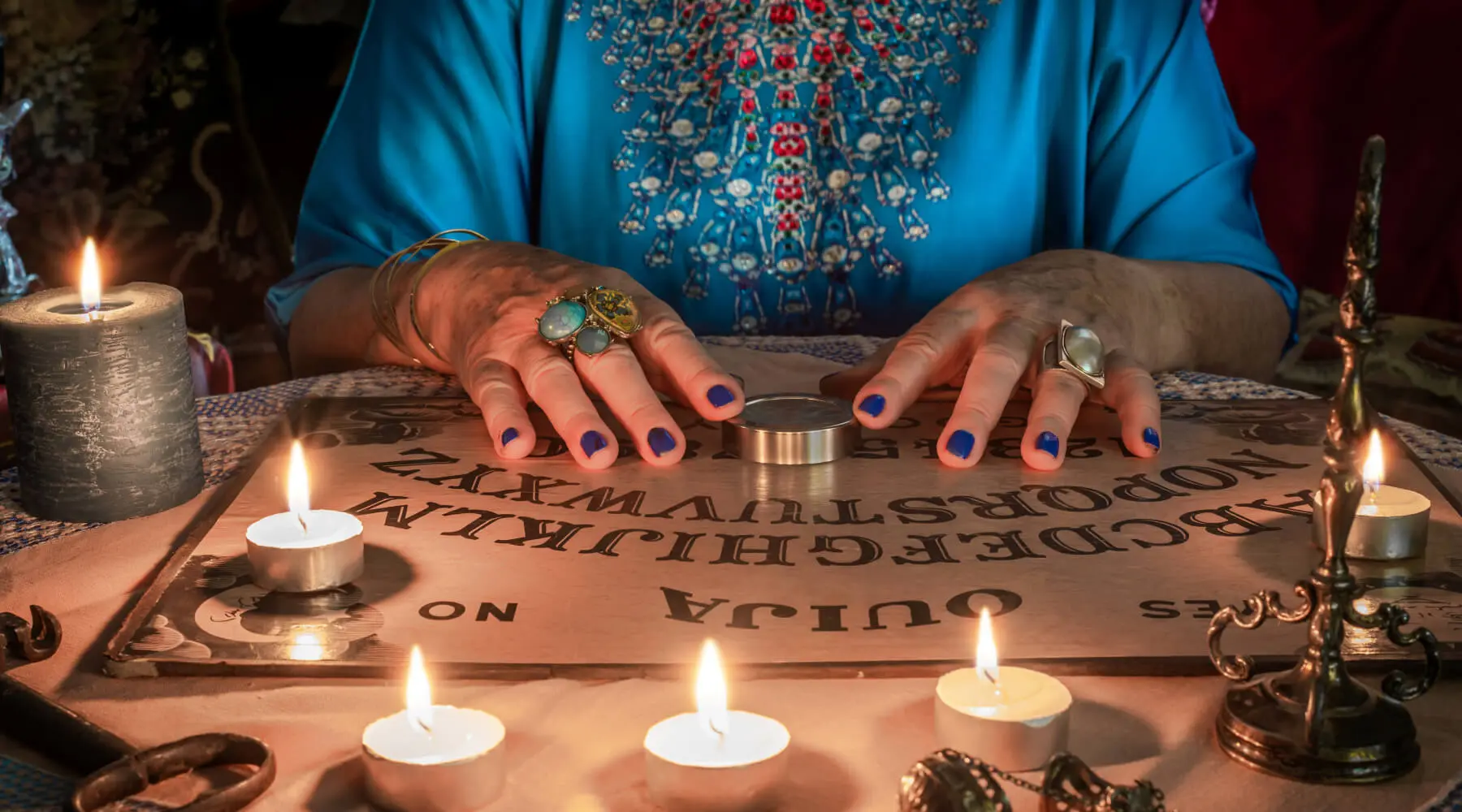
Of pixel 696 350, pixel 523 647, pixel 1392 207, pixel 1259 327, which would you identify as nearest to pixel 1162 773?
pixel 523 647

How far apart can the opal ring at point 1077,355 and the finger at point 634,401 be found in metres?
0.28

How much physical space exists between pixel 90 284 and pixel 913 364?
0.54 m

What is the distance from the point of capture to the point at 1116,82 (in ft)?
4.90

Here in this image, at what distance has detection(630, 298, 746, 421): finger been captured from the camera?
966 mm

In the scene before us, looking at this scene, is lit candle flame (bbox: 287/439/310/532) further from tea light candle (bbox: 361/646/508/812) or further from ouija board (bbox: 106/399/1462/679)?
tea light candle (bbox: 361/646/508/812)

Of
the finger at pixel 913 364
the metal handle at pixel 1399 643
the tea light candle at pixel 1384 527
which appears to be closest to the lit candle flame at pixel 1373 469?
the tea light candle at pixel 1384 527

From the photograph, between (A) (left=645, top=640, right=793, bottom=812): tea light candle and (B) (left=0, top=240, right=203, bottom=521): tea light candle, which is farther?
(B) (left=0, top=240, right=203, bottom=521): tea light candle

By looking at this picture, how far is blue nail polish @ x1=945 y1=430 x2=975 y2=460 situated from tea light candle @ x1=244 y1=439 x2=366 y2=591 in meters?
0.39

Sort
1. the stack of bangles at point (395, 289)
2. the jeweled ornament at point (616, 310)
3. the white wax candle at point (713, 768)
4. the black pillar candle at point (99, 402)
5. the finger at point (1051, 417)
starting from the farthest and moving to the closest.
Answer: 1. the stack of bangles at point (395, 289)
2. the jeweled ornament at point (616, 310)
3. the finger at point (1051, 417)
4. the black pillar candle at point (99, 402)
5. the white wax candle at point (713, 768)

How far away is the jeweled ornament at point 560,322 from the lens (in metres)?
1.03

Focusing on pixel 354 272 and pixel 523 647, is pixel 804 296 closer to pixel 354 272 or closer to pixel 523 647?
pixel 354 272

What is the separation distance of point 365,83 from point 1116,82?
2.59ft

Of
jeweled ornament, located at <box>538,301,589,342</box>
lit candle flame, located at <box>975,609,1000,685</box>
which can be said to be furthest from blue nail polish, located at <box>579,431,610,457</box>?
lit candle flame, located at <box>975,609,1000,685</box>

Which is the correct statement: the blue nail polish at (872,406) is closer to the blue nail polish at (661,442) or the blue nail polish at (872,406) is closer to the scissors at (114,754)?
the blue nail polish at (661,442)
